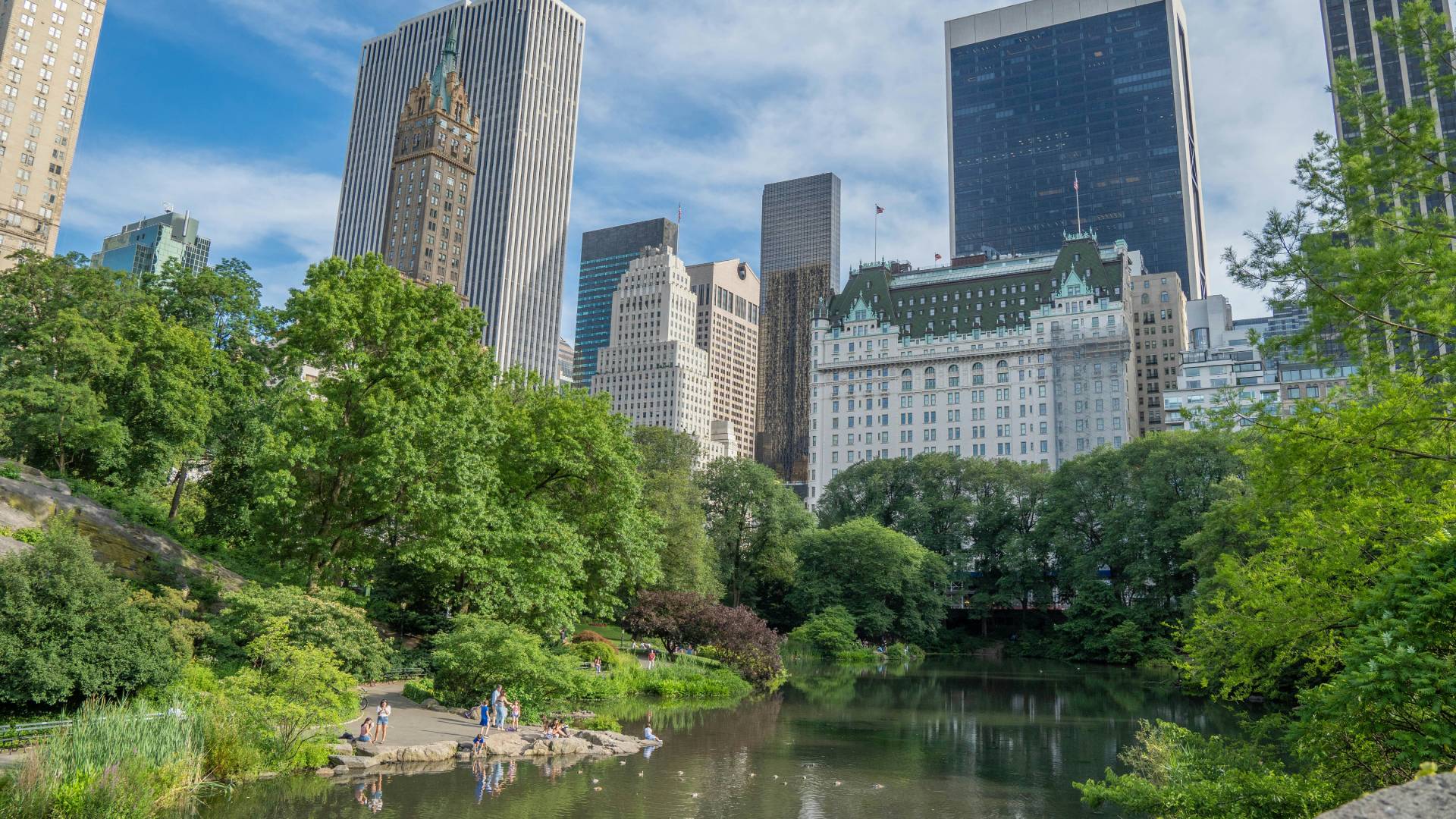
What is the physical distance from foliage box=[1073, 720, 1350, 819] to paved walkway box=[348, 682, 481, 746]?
18787 mm

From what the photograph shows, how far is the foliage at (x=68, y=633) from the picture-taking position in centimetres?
2234

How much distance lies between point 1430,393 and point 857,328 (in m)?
139

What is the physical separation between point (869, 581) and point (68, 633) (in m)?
67.7

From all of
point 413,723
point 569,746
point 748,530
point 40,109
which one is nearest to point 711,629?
point 569,746

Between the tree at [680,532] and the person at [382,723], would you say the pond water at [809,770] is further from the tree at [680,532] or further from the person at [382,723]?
the tree at [680,532]

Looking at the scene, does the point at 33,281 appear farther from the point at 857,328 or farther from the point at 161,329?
the point at 857,328

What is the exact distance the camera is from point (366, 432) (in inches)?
1464

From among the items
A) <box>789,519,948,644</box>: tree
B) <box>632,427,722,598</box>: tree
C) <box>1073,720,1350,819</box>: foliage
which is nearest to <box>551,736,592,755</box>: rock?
<box>1073,720,1350,819</box>: foliage

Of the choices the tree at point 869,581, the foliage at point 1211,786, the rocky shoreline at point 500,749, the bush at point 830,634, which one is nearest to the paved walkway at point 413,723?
the rocky shoreline at point 500,749

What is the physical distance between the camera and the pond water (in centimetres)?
2236

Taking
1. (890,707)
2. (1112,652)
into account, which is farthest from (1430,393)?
(1112,652)

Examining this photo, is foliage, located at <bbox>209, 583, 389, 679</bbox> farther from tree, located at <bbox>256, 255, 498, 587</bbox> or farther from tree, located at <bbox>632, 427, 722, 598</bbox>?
tree, located at <bbox>632, 427, 722, 598</bbox>

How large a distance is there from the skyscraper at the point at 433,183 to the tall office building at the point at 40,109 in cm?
4576

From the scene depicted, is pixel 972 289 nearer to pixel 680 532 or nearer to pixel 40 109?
pixel 680 532
